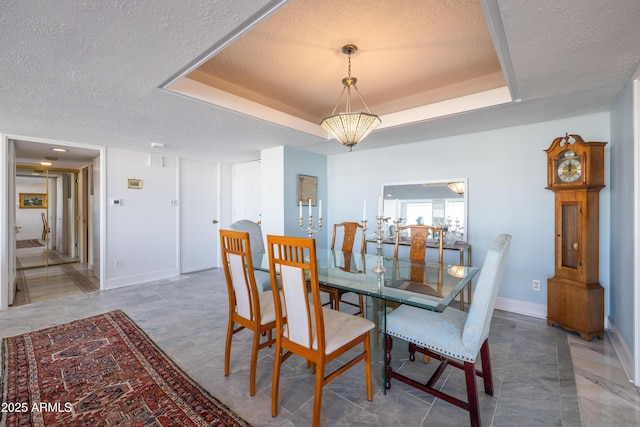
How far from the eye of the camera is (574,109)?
2629 mm

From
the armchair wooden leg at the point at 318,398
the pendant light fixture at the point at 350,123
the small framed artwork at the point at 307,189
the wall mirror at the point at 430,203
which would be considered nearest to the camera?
the armchair wooden leg at the point at 318,398

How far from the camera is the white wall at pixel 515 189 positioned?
2.91m

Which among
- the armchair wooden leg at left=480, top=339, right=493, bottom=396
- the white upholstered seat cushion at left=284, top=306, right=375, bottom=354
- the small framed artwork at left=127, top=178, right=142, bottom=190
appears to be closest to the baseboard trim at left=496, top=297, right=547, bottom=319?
the armchair wooden leg at left=480, top=339, right=493, bottom=396

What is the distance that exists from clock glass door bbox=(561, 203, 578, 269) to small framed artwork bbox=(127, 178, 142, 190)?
18.4ft

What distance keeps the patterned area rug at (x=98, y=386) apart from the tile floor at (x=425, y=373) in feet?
0.43

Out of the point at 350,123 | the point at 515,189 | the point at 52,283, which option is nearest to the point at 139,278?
the point at 52,283

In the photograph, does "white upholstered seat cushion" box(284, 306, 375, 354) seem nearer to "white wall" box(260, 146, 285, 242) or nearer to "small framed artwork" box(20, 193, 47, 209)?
"white wall" box(260, 146, 285, 242)

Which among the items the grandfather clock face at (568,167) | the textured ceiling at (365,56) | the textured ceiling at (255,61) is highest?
the textured ceiling at (365,56)

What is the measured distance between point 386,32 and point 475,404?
235 centimetres

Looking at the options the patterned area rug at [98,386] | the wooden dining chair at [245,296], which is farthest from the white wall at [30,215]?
the wooden dining chair at [245,296]

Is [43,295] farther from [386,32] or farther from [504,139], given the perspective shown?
[504,139]

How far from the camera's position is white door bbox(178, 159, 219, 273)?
509 cm

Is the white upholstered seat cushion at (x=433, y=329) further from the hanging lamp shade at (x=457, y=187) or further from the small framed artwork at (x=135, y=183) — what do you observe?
the small framed artwork at (x=135, y=183)

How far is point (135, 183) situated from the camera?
4.46m
